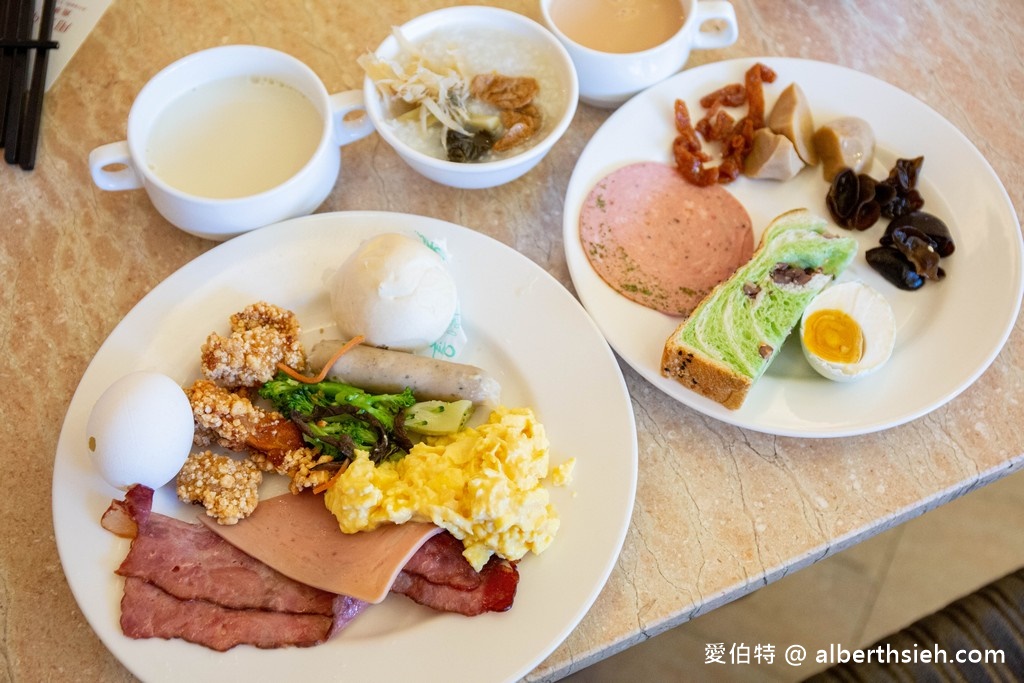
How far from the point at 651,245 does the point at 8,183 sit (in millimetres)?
1604

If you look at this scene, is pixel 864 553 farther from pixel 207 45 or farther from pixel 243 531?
pixel 207 45

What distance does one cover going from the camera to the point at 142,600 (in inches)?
54.2

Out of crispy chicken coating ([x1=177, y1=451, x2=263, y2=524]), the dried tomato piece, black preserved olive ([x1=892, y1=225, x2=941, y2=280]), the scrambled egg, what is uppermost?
black preserved olive ([x1=892, y1=225, x2=941, y2=280])

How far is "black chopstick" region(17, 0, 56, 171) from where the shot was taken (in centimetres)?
193

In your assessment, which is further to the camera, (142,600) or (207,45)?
(207,45)

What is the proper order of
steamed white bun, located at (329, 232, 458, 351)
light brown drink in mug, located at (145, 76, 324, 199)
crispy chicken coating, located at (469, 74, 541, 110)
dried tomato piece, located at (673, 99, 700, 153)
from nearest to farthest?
Result: steamed white bun, located at (329, 232, 458, 351) → light brown drink in mug, located at (145, 76, 324, 199) → crispy chicken coating, located at (469, 74, 541, 110) → dried tomato piece, located at (673, 99, 700, 153)

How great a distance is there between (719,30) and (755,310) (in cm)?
82

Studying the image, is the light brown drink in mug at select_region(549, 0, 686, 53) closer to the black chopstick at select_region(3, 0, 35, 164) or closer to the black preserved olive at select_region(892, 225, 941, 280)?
the black preserved olive at select_region(892, 225, 941, 280)

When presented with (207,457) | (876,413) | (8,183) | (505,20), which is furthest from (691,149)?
(8,183)

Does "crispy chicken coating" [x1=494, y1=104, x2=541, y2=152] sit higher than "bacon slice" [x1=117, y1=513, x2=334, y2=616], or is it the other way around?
"crispy chicken coating" [x1=494, y1=104, x2=541, y2=152]

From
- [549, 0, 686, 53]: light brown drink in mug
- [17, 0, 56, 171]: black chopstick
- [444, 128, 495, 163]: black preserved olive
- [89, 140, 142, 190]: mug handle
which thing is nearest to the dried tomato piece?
[549, 0, 686, 53]: light brown drink in mug

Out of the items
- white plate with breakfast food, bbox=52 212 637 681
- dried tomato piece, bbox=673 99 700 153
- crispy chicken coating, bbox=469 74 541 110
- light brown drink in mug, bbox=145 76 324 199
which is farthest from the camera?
dried tomato piece, bbox=673 99 700 153

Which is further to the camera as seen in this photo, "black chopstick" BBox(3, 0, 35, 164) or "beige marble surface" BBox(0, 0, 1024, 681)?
"black chopstick" BBox(3, 0, 35, 164)

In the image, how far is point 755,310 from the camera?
171 centimetres
